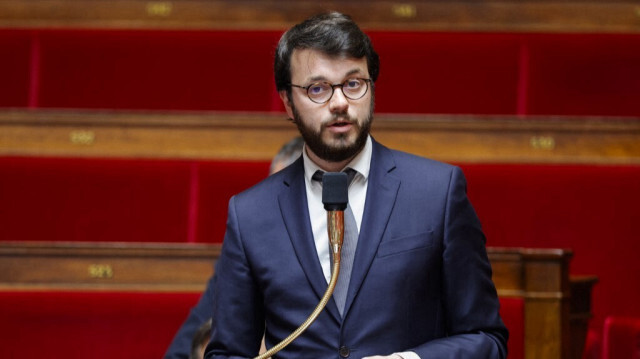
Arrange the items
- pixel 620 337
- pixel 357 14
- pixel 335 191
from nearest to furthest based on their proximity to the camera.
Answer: pixel 335 191 < pixel 620 337 < pixel 357 14

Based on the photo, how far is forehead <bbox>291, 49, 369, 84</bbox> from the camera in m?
0.39

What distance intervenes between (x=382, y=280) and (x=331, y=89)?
81mm

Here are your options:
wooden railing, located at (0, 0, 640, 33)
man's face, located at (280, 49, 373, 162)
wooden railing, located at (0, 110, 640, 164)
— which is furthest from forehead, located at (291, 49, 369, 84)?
wooden railing, located at (0, 0, 640, 33)

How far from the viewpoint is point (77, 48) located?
3.56 feet

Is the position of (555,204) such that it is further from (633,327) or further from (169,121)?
(169,121)

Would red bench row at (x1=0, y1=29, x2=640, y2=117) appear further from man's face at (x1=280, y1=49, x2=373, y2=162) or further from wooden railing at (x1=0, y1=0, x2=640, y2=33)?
man's face at (x1=280, y1=49, x2=373, y2=162)

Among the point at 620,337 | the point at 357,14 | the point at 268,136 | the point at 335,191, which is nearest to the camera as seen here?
the point at 335,191

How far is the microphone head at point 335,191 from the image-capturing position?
36cm

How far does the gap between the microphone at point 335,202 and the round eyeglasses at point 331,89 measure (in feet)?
0.15

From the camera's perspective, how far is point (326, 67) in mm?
396

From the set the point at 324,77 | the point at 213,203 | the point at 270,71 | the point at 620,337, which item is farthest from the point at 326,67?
the point at 270,71

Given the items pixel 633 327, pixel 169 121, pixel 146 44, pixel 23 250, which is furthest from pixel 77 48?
pixel 633 327

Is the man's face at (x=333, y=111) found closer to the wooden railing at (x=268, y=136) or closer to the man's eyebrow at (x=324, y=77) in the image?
the man's eyebrow at (x=324, y=77)

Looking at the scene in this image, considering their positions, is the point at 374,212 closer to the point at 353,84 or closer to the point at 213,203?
the point at 353,84
